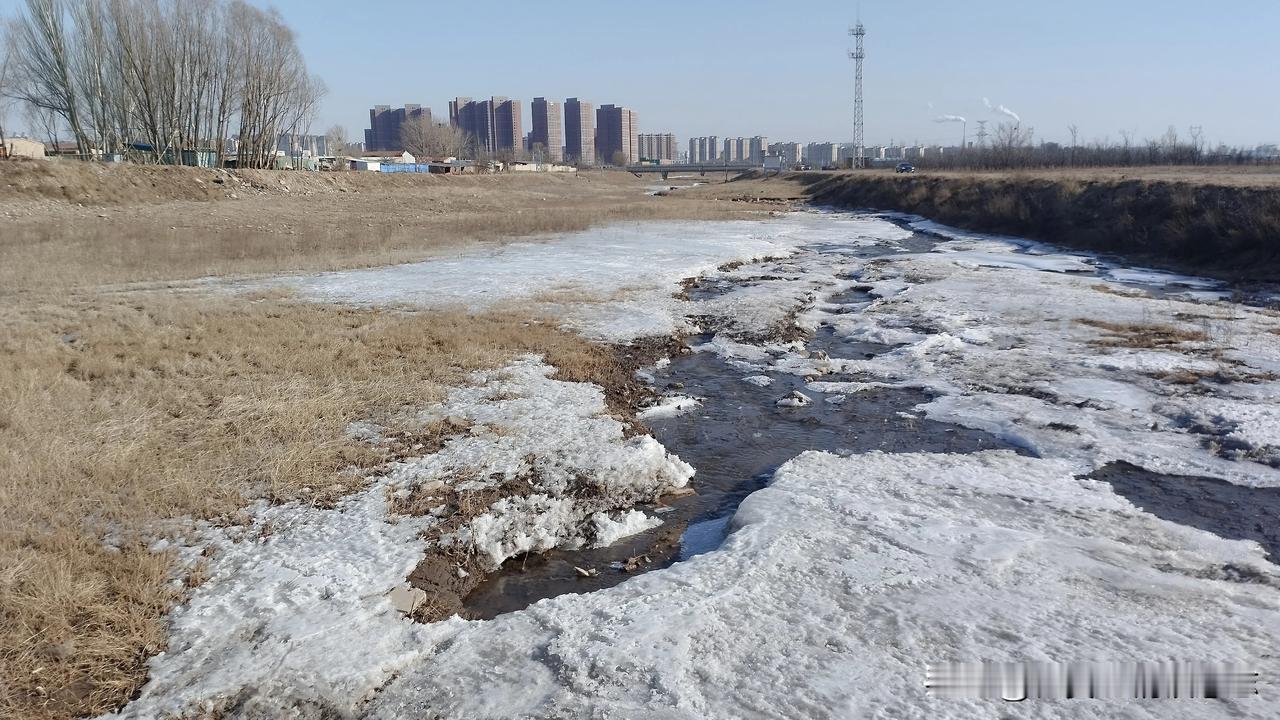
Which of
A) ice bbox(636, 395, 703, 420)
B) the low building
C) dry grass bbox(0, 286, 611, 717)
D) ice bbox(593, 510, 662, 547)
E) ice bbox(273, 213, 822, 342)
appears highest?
the low building

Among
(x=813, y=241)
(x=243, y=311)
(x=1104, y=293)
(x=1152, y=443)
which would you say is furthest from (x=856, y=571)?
(x=813, y=241)

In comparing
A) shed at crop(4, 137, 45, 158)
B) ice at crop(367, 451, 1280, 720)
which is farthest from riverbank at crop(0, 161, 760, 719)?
shed at crop(4, 137, 45, 158)

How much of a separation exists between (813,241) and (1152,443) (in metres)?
25.6

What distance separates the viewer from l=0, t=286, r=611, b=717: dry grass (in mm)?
→ 4934

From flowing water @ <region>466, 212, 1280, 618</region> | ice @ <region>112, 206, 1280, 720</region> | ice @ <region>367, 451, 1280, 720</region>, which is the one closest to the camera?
ice @ <region>367, 451, 1280, 720</region>

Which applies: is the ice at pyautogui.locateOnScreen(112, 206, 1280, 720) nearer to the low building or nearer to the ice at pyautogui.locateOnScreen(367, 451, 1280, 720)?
the ice at pyautogui.locateOnScreen(367, 451, 1280, 720)

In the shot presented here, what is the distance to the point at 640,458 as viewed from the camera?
27.7 ft

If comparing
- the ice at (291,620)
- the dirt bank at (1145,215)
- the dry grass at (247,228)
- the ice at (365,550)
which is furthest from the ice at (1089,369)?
the dry grass at (247,228)

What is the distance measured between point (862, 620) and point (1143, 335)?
11.9 metres

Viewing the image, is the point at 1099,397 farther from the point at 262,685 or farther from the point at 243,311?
the point at 243,311

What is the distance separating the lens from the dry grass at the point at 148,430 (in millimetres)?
4934

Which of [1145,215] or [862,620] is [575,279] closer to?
[862,620]

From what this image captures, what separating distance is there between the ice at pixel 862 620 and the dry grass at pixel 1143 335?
7.67m

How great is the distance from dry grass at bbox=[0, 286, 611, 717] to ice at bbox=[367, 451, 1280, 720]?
2.08 metres
